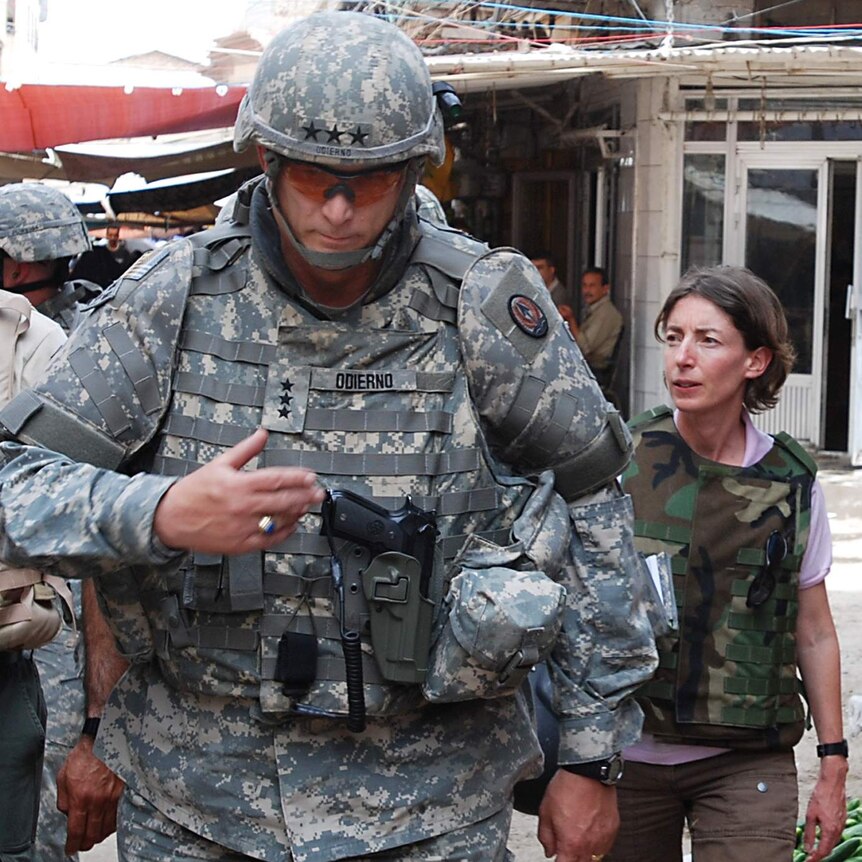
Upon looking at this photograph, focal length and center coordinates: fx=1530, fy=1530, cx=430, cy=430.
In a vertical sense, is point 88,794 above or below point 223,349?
below

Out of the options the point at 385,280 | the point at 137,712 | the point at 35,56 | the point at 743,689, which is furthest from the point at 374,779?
the point at 35,56

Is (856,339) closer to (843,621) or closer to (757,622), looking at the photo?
(843,621)

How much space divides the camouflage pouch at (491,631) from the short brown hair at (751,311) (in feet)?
3.81

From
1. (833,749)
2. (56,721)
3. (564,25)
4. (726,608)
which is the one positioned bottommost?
(56,721)

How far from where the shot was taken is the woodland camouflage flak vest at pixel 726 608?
122 inches

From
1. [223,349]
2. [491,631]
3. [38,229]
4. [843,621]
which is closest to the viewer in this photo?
[491,631]

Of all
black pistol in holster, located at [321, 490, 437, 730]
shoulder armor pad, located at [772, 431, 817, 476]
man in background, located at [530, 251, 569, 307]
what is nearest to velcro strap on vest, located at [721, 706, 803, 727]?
shoulder armor pad, located at [772, 431, 817, 476]

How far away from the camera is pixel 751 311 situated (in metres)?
3.25

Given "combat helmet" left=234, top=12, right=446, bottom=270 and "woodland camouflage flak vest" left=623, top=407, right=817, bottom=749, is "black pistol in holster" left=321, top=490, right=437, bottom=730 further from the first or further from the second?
"woodland camouflage flak vest" left=623, top=407, right=817, bottom=749

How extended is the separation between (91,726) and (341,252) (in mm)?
875

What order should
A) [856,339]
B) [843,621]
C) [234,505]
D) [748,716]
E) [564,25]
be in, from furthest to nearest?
[856,339]
[564,25]
[843,621]
[748,716]
[234,505]

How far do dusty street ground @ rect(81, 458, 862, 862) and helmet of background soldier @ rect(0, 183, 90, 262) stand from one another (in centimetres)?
189

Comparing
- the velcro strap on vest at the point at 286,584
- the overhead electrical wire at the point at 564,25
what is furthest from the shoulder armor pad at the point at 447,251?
the overhead electrical wire at the point at 564,25

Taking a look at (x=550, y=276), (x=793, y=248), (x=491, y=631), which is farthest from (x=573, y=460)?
(x=793, y=248)
